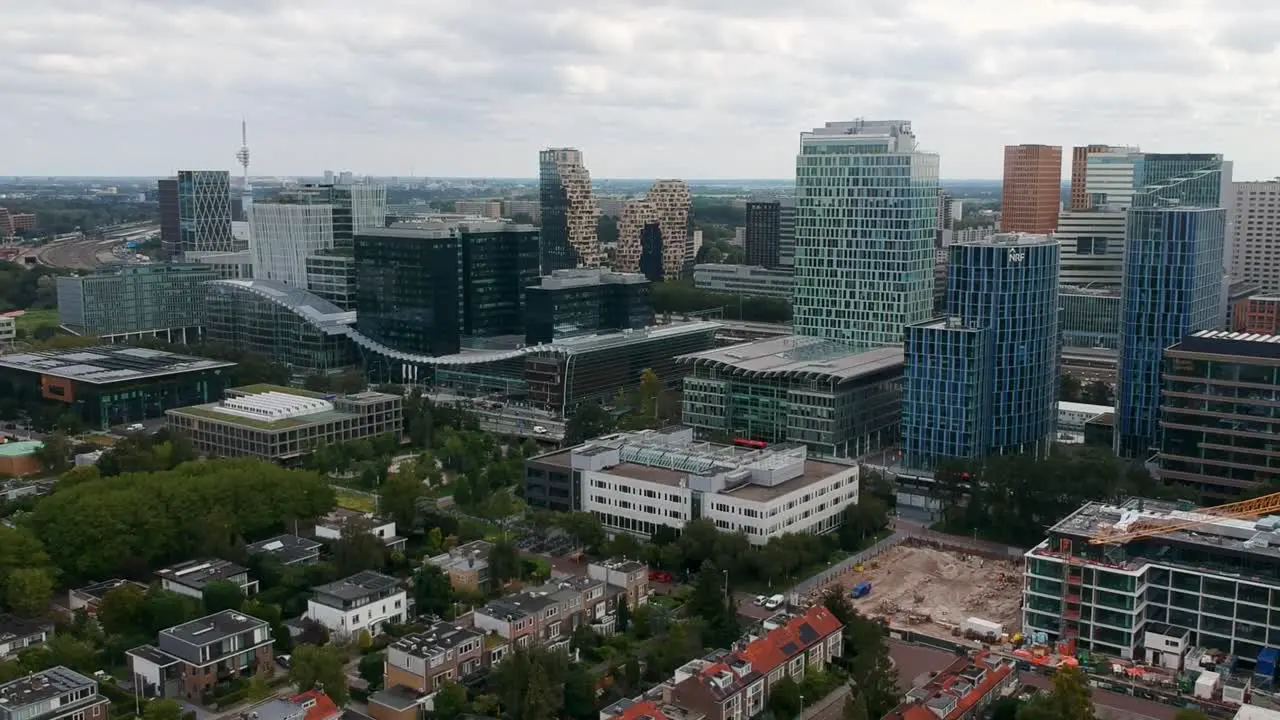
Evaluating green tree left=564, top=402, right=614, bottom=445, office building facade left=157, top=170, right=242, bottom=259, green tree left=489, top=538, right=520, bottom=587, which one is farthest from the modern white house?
office building facade left=157, top=170, right=242, bottom=259

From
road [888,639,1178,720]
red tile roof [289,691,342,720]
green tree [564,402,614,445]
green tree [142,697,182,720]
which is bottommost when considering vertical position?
road [888,639,1178,720]

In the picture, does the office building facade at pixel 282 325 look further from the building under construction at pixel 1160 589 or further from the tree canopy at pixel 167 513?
the building under construction at pixel 1160 589

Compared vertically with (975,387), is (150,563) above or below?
below

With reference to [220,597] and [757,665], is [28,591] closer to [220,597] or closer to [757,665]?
[220,597]

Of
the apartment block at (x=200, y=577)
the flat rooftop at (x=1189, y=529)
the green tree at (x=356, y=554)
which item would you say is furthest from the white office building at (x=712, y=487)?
the apartment block at (x=200, y=577)

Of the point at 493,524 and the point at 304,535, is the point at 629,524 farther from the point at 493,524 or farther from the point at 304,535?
the point at 304,535

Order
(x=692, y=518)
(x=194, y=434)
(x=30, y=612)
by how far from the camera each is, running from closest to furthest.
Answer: (x=30, y=612), (x=692, y=518), (x=194, y=434)

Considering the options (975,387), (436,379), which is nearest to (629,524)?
(975,387)

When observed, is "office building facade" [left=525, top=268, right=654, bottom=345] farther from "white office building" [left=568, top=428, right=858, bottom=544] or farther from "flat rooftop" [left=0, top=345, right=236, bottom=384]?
"white office building" [left=568, top=428, right=858, bottom=544]
